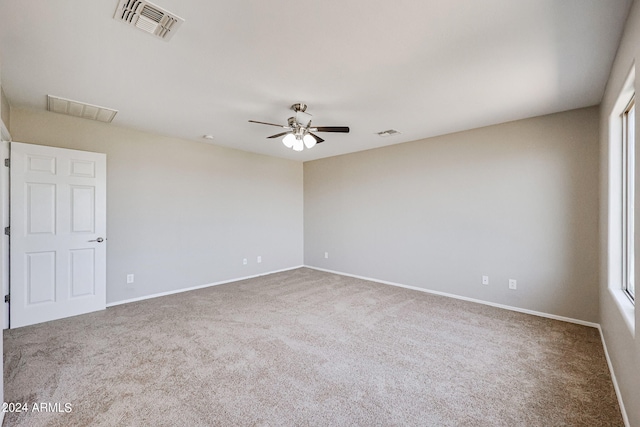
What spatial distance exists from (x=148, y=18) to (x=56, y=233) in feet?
9.88

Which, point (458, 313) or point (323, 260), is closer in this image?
point (458, 313)

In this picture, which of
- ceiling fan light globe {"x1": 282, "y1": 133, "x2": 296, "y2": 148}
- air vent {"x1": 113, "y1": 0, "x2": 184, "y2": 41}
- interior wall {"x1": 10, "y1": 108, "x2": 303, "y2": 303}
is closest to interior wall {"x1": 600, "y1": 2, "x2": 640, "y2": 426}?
ceiling fan light globe {"x1": 282, "y1": 133, "x2": 296, "y2": 148}

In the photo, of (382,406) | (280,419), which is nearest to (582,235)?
(382,406)

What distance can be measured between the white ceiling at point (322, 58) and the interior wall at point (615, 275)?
0.13 metres

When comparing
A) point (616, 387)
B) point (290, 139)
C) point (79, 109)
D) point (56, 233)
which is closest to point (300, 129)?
point (290, 139)

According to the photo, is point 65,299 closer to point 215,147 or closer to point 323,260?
point 215,147

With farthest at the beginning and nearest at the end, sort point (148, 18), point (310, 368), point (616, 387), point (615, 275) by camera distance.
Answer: point (615, 275) < point (310, 368) < point (616, 387) < point (148, 18)

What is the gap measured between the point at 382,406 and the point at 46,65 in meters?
3.68

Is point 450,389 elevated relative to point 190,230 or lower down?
lower down

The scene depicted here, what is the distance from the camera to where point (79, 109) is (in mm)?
A: 3336

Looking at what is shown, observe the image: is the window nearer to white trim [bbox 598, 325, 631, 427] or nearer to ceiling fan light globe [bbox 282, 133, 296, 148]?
white trim [bbox 598, 325, 631, 427]

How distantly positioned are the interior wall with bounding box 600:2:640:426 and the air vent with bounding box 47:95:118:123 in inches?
182

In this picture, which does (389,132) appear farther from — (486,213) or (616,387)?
(616,387)

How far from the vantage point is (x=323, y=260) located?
245 inches
